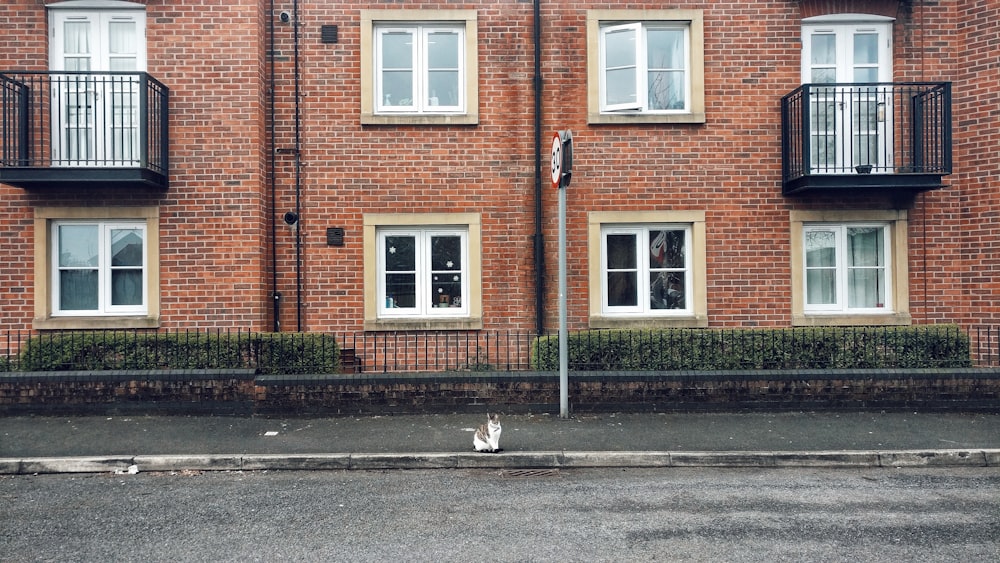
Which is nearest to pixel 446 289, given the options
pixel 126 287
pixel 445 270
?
pixel 445 270

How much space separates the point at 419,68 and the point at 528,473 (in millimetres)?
6664

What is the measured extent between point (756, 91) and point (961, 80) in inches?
122

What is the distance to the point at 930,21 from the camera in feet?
38.5

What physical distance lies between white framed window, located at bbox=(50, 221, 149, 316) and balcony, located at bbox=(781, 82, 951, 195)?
9569 millimetres

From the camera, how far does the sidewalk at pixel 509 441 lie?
24.9ft

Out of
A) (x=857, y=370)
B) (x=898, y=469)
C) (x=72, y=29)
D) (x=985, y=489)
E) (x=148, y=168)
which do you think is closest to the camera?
(x=985, y=489)

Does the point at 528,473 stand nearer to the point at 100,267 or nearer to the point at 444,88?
the point at 444,88

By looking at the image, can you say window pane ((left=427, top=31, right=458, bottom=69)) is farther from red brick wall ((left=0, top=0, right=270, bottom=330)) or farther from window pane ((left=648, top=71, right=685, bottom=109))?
window pane ((left=648, top=71, right=685, bottom=109))

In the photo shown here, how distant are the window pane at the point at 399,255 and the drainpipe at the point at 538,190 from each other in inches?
73.6

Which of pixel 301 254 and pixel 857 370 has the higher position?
pixel 301 254

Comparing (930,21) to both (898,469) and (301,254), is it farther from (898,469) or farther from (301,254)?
(301,254)

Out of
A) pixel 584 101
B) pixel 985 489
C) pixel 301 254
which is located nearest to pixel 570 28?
pixel 584 101

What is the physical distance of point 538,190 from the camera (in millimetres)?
11531

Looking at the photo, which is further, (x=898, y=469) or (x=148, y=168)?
(x=148, y=168)
